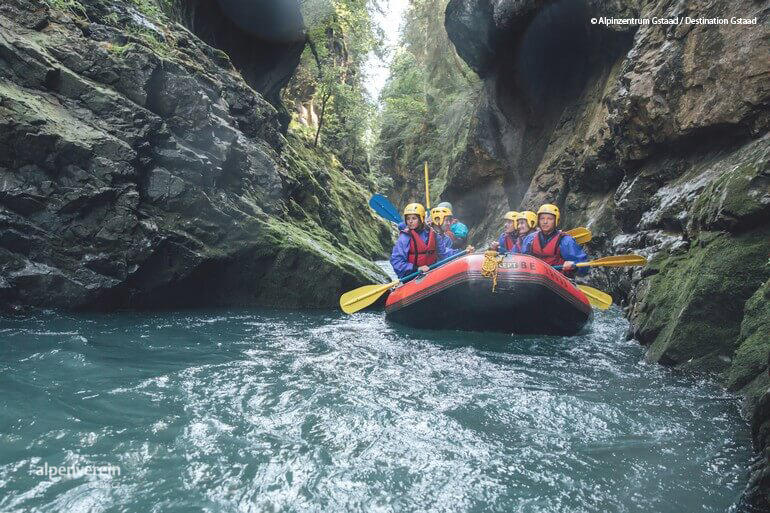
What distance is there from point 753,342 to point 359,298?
189 inches

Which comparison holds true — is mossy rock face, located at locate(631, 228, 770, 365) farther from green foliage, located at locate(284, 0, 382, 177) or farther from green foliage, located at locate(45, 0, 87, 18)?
green foliage, located at locate(284, 0, 382, 177)

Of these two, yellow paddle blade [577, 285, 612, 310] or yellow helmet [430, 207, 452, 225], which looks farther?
yellow helmet [430, 207, 452, 225]

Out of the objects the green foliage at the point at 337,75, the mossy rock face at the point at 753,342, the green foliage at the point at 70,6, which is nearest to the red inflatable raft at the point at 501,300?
the mossy rock face at the point at 753,342

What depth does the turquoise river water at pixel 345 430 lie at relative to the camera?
87.4 inches

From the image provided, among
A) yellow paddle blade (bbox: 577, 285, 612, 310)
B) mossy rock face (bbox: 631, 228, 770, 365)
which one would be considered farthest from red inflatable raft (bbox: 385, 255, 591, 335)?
mossy rock face (bbox: 631, 228, 770, 365)

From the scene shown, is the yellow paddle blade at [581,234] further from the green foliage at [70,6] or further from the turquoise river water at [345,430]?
the green foliage at [70,6]

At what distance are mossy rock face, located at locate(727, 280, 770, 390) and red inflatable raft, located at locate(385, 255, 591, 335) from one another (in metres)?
2.31

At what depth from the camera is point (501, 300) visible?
561 centimetres

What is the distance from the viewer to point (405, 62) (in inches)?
1042

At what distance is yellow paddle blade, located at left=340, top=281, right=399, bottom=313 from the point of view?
6953mm

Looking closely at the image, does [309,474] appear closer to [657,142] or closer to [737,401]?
[737,401]

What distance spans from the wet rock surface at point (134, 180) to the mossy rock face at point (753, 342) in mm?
5393

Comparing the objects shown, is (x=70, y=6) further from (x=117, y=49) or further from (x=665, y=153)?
(x=665, y=153)

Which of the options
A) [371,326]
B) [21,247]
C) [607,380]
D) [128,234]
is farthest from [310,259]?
[607,380]
